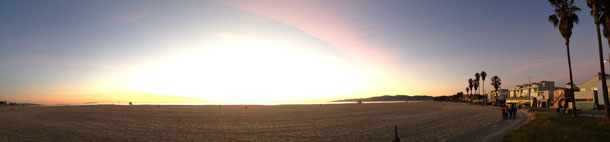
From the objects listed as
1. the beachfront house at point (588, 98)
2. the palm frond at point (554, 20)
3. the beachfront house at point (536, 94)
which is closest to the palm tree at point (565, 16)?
the palm frond at point (554, 20)

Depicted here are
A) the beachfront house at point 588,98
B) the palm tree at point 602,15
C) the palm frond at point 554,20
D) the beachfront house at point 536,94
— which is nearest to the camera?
the palm tree at point 602,15

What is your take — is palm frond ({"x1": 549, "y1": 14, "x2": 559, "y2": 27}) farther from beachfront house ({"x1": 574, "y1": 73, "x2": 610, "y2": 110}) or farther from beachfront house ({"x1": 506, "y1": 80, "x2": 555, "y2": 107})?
beachfront house ({"x1": 506, "y1": 80, "x2": 555, "y2": 107})

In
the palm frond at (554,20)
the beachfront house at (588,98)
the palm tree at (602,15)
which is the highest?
the palm frond at (554,20)

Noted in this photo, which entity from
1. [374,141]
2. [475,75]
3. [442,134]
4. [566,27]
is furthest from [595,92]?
[475,75]

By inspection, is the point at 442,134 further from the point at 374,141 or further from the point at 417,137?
the point at 374,141

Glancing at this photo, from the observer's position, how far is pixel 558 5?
3175cm

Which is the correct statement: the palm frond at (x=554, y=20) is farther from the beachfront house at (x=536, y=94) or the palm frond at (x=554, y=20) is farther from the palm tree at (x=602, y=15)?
the beachfront house at (x=536, y=94)

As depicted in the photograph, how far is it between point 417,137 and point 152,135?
21958 mm

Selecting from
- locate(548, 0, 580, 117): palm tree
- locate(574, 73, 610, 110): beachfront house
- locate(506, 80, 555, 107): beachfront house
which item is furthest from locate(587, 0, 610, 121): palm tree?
locate(506, 80, 555, 107): beachfront house

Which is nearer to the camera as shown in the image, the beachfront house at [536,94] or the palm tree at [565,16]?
the palm tree at [565,16]

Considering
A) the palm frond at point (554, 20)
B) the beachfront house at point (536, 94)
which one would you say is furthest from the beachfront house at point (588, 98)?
the palm frond at point (554, 20)

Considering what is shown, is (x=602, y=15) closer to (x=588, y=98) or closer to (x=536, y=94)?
(x=588, y=98)

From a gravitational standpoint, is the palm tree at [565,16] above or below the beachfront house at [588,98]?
above

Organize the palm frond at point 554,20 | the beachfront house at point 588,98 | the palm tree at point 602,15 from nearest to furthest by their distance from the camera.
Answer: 1. the palm tree at point 602,15
2. the palm frond at point 554,20
3. the beachfront house at point 588,98
